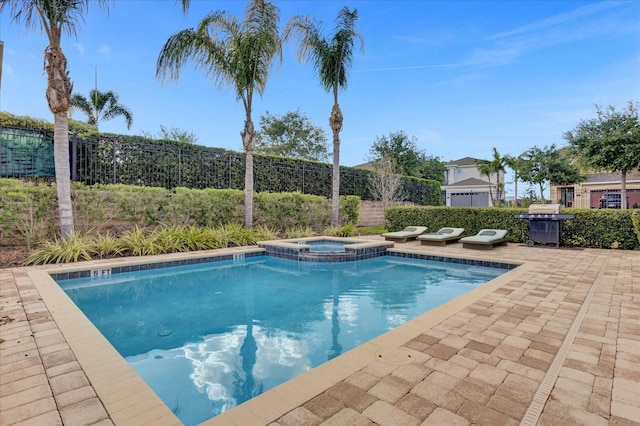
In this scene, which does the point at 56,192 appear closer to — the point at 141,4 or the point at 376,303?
the point at 141,4

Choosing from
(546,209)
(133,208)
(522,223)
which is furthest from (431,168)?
(133,208)

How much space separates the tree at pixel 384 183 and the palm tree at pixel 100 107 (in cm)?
1920

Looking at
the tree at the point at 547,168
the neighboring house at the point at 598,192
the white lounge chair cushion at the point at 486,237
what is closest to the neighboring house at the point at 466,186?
the tree at the point at 547,168

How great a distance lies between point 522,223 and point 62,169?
49.1 ft

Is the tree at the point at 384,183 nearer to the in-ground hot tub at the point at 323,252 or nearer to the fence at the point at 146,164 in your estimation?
the fence at the point at 146,164

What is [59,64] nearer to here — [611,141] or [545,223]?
[545,223]

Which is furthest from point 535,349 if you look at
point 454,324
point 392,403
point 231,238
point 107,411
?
point 231,238

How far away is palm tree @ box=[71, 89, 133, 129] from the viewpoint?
80.7ft

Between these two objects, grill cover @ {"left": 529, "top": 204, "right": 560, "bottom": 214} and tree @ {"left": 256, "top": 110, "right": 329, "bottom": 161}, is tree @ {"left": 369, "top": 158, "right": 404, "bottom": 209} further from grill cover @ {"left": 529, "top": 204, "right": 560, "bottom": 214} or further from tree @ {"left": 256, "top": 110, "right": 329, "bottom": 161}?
grill cover @ {"left": 529, "top": 204, "right": 560, "bottom": 214}

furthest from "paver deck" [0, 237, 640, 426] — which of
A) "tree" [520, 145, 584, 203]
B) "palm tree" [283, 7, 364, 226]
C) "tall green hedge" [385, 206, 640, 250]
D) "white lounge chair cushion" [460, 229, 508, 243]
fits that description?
"tree" [520, 145, 584, 203]

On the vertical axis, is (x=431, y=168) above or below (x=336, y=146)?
above

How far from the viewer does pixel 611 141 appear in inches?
639

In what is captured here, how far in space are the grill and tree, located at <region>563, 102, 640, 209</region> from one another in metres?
8.04

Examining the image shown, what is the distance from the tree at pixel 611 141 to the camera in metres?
15.8
